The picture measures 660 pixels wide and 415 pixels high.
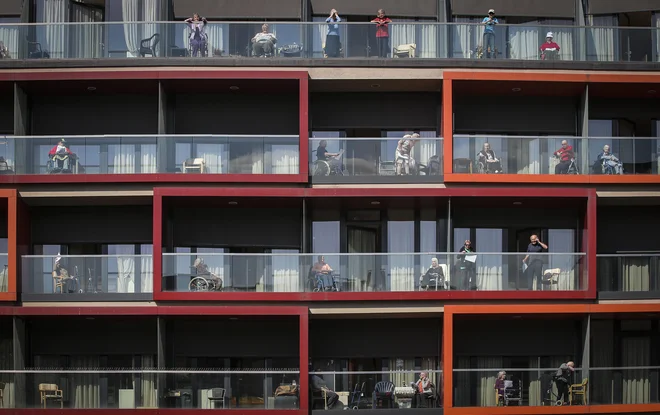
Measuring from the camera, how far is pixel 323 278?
108 feet

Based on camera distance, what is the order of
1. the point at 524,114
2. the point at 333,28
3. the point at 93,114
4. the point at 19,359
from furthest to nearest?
the point at 524,114
the point at 93,114
the point at 333,28
the point at 19,359

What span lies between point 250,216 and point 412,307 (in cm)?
577

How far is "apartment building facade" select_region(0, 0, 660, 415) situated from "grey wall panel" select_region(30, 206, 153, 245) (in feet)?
0.22

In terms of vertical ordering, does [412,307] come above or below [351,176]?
below

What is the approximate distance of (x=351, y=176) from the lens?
3350 cm

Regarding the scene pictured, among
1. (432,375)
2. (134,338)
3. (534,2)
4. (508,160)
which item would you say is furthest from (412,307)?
(534,2)

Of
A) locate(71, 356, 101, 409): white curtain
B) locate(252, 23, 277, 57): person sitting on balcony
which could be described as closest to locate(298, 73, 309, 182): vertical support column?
locate(252, 23, 277, 57): person sitting on balcony

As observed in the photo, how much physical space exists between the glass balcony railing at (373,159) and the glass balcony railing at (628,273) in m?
5.30

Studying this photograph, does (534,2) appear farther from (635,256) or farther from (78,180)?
(78,180)

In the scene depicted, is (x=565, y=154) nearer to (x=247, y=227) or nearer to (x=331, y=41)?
(x=331, y=41)

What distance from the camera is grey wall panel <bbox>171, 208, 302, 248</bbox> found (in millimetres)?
35250

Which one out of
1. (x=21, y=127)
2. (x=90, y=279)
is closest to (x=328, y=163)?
(x=90, y=279)

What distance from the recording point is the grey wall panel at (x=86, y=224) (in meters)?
35.3

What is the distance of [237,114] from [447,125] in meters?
6.47
